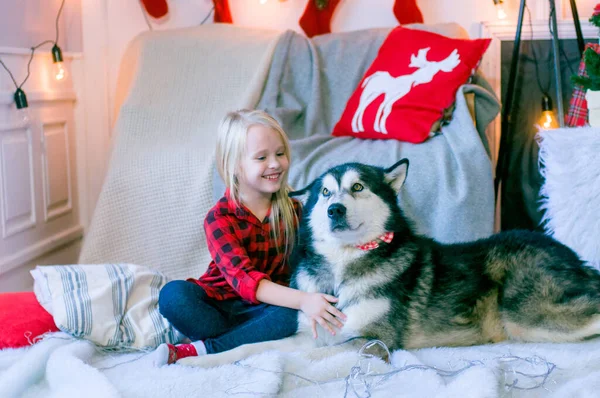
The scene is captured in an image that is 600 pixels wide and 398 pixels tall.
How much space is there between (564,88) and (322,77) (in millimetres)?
1251

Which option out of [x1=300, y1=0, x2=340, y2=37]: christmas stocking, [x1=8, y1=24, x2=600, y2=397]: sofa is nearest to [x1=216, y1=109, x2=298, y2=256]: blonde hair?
[x1=8, y1=24, x2=600, y2=397]: sofa

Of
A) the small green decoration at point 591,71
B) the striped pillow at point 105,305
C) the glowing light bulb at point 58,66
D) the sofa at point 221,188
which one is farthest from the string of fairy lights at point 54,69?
the small green decoration at point 591,71

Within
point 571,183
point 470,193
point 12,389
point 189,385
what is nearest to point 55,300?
point 12,389

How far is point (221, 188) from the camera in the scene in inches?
104

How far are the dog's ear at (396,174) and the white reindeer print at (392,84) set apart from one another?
0.99m

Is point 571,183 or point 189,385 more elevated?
point 571,183

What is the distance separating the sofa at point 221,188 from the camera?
61.0 inches

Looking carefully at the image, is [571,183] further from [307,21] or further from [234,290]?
[307,21]

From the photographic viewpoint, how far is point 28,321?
196 cm

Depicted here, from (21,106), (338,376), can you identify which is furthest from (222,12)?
(338,376)

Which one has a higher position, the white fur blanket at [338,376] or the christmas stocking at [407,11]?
Answer: the christmas stocking at [407,11]

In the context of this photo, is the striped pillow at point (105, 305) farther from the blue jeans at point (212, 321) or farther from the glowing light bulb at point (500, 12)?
the glowing light bulb at point (500, 12)

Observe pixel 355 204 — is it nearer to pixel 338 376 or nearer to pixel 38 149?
pixel 338 376

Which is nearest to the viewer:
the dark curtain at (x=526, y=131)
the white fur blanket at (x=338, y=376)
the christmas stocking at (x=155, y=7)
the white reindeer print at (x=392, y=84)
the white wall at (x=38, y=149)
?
the white fur blanket at (x=338, y=376)
